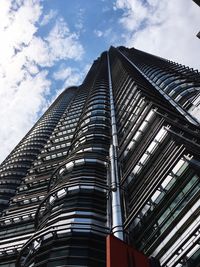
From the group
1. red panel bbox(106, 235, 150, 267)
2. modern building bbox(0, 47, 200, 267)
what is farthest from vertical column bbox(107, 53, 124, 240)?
red panel bbox(106, 235, 150, 267)

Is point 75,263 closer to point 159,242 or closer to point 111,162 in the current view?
point 159,242

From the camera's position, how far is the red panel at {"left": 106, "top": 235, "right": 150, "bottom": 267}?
57.5 feet

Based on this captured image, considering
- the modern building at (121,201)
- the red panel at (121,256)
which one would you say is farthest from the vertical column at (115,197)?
→ the red panel at (121,256)

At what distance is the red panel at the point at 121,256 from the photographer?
17.5m

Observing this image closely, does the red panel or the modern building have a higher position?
the modern building

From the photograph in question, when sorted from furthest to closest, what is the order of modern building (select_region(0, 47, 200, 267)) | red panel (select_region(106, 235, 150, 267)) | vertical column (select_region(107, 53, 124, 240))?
vertical column (select_region(107, 53, 124, 240)), modern building (select_region(0, 47, 200, 267)), red panel (select_region(106, 235, 150, 267))

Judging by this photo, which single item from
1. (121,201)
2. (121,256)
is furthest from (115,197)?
(121,256)

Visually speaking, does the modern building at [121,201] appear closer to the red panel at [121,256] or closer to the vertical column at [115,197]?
the vertical column at [115,197]

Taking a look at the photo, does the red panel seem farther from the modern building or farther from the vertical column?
the vertical column

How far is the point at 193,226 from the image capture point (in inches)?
830

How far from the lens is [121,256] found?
712 inches

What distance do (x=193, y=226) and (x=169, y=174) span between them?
16.4 feet

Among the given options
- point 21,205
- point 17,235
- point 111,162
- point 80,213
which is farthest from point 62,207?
point 21,205

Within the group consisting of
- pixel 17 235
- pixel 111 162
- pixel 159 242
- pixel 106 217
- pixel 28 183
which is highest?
pixel 28 183
